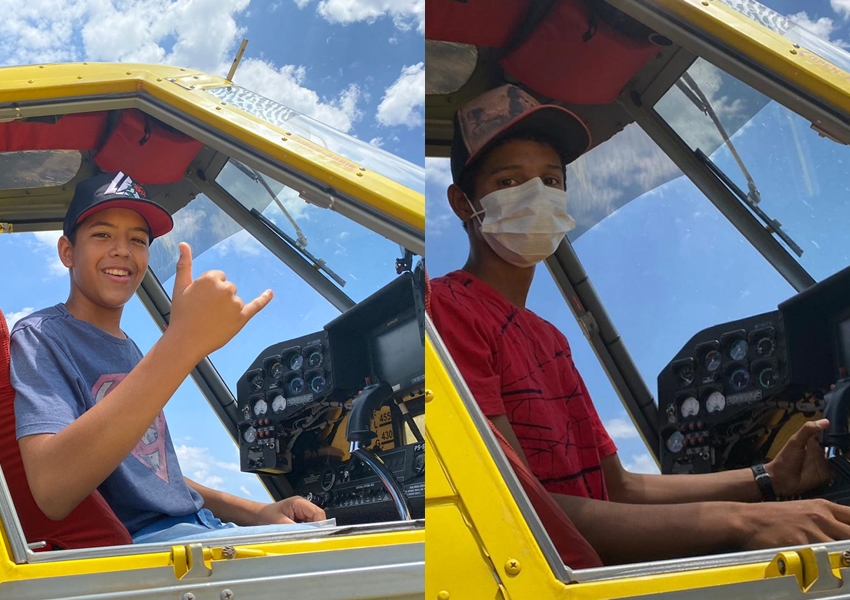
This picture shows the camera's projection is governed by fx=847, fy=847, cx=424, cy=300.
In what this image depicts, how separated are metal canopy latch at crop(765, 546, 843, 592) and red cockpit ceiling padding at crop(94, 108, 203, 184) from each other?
121cm

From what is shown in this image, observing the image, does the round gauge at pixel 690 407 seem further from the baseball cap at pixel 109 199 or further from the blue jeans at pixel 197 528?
the baseball cap at pixel 109 199

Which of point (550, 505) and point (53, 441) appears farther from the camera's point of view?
point (53, 441)

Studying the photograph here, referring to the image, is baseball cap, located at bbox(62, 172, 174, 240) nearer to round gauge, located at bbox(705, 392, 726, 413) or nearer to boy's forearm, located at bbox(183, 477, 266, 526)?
boy's forearm, located at bbox(183, 477, 266, 526)

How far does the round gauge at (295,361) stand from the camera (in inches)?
56.7

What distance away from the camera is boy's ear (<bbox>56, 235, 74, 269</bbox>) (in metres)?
1.33

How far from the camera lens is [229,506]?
1438 millimetres

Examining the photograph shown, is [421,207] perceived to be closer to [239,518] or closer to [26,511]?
[239,518]

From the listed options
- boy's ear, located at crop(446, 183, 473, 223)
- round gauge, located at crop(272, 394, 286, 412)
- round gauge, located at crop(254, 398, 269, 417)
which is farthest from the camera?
round gauge, located at crop(272, 394, 286, 412)

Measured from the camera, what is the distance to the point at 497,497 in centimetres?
119

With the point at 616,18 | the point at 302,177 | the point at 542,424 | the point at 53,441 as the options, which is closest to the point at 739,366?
the point at 542,424

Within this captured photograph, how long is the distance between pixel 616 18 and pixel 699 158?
14.4 inches

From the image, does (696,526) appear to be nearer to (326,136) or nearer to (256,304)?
(256,304)

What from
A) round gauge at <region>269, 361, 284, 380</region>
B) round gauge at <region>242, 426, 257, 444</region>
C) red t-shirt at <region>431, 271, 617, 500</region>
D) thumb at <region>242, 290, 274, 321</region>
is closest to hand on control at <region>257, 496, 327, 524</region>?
round gauge at <region>242, 426, 257, 444</region>

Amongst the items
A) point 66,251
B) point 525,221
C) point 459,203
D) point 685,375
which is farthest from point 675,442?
point 66,251
